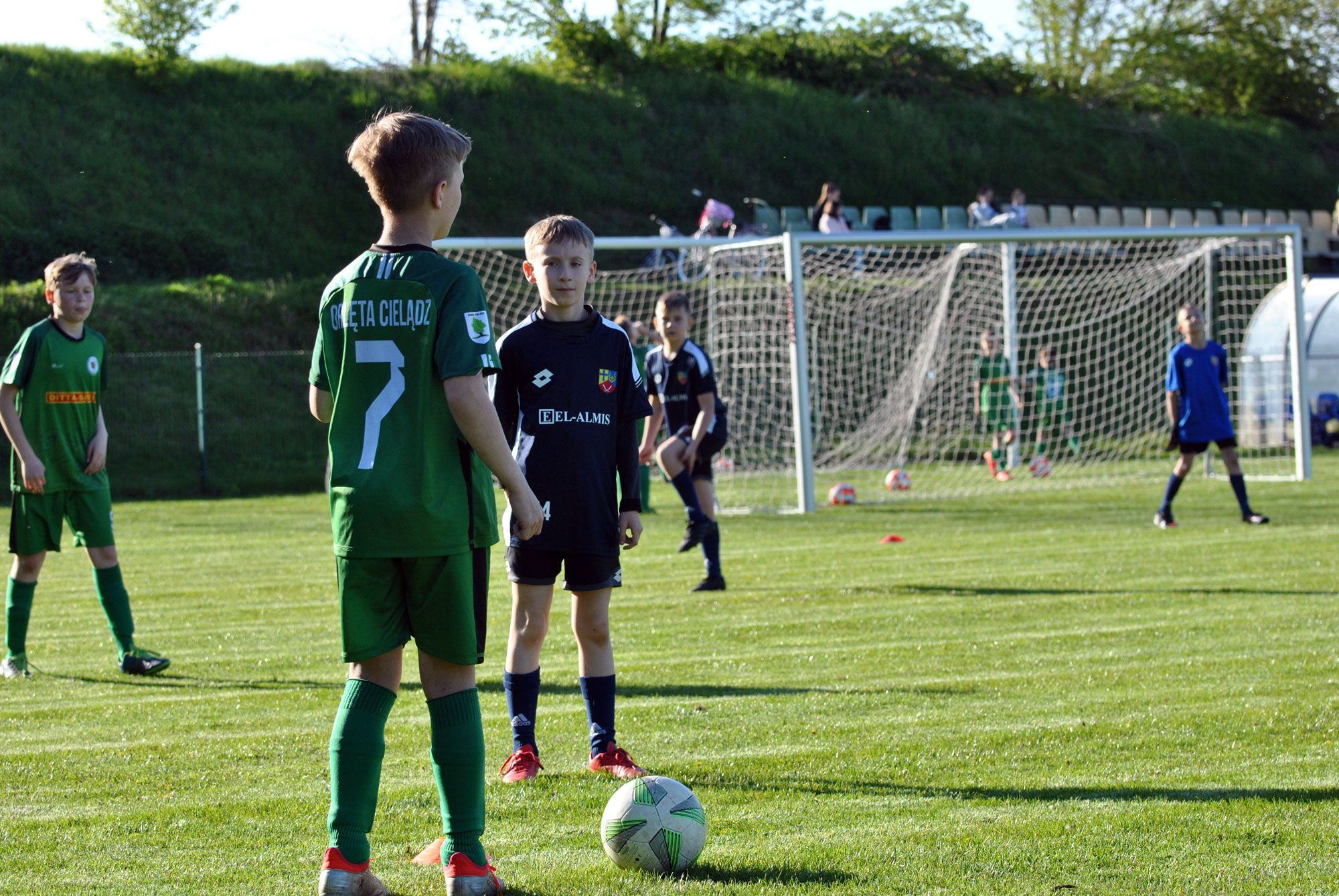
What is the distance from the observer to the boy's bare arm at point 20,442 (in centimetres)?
622

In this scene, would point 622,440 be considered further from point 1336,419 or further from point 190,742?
point 1336,419

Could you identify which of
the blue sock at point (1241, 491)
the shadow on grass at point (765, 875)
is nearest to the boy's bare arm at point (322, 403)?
the shadow on grass at point (765, 875)

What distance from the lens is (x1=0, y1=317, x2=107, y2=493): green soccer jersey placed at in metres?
6.38

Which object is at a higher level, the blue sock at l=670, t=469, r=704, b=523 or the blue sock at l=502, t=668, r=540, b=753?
the blue sock at l=670, t=469, r=704, b=523

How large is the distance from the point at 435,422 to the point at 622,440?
1.42m

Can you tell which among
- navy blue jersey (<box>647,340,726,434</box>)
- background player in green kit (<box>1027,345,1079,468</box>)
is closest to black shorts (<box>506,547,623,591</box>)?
navy blue jersey (<box>647,340,726,434</box>)

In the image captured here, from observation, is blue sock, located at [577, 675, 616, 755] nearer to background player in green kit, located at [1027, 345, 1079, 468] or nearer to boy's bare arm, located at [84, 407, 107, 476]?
boy's bare arm, located at [84, 407, 107, 476]

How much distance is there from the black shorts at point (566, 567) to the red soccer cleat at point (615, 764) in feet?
1.74

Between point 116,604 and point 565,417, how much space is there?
10.4ft

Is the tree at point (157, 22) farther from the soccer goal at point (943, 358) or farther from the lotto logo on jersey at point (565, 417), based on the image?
the lotto logo on jersey at point (565, 417)

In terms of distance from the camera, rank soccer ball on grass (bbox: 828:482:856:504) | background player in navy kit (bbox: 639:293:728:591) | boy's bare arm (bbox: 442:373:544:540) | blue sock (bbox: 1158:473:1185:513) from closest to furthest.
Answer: boy's bare arm (bbox: 442:373:544:540)
background player in navy kit (bbox: 639:293:728:591)
blue sock (bbox: 1158:473:1185:513)
soccer ball on grass (bbox: 828:482:856:504)

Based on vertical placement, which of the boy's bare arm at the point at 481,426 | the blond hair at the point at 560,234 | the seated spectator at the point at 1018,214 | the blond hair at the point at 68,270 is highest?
the seated spectator at the point at 1018,214

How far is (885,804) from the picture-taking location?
13.4 feet

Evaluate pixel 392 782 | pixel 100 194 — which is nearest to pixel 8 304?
pixel 100 194
